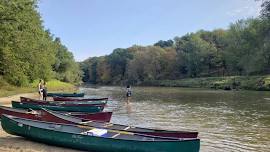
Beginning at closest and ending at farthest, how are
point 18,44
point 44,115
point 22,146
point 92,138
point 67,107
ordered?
point 92,138 → point 22,146 → point 44,115 → point 67,107 → point 18,44

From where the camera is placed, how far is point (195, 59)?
125562 mm

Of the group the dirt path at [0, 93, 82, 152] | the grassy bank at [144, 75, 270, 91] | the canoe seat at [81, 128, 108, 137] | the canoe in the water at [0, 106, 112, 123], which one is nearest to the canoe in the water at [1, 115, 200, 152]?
the canoe seat at [81, 128, 108, 137]

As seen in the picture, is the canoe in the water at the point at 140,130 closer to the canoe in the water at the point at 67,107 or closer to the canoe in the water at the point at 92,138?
the canoe in the water at the point at 92,138

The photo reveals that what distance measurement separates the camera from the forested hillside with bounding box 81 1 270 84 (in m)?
95.4

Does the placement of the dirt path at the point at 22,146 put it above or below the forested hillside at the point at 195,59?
below

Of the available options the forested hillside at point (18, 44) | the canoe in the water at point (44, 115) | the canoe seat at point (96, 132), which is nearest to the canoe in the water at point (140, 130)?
the canoe in the water at point (44, 115)

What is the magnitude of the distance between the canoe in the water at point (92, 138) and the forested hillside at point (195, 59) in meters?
70.5

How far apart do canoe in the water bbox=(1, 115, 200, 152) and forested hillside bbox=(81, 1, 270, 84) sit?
70.5 metres

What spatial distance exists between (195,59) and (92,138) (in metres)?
112

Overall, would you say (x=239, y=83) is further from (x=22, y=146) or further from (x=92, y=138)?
(x=22, y=146)

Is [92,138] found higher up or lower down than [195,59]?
lower down

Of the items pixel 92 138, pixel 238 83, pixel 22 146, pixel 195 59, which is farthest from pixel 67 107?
pixel 195 59

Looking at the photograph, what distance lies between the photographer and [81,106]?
99.0 feet

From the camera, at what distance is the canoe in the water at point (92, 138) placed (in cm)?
1465
